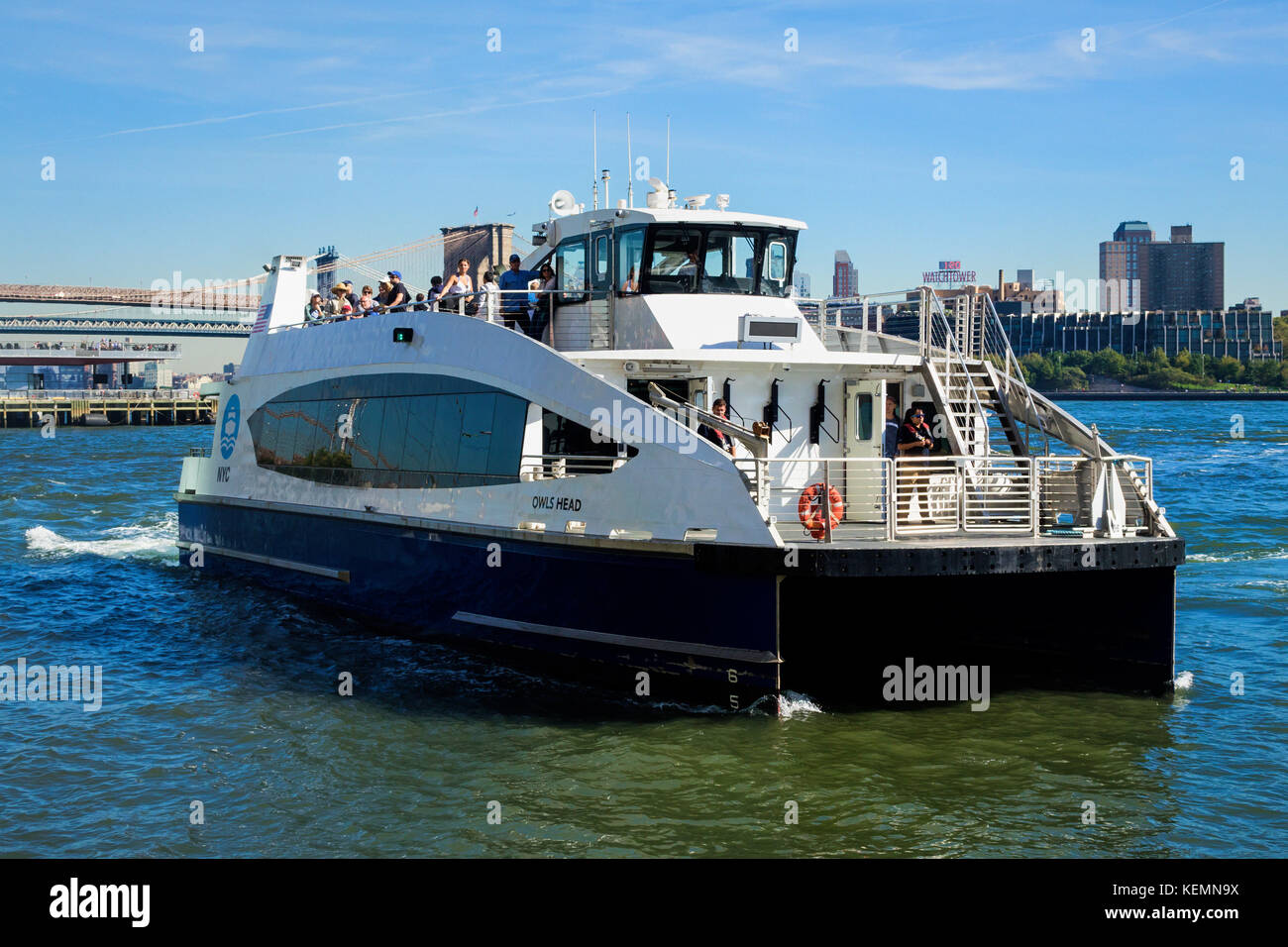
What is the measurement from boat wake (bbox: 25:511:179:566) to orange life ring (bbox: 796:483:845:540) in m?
14.2

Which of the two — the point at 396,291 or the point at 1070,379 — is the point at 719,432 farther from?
the point at 1070,379

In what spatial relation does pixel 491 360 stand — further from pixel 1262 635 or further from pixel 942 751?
pixel 1262 635

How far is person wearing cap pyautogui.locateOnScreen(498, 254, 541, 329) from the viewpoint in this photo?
46.5 ft

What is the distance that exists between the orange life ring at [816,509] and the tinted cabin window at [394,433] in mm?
3015

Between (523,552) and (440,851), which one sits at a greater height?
(523,552)

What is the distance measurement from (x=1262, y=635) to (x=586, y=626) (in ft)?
27.3

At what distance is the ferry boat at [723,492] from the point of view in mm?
10672

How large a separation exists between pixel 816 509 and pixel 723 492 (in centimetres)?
89

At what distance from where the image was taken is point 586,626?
1162 cm

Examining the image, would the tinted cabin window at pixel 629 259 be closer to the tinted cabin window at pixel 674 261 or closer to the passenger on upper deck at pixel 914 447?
the tinted cabin window at pixel 674 261

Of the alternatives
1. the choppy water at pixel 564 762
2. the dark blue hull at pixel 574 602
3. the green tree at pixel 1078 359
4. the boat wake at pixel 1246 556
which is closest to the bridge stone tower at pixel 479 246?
the dark blue hull at pixel 574 602
